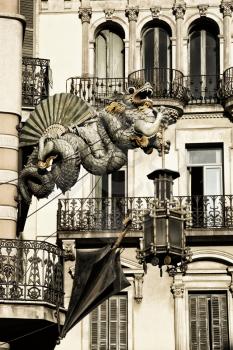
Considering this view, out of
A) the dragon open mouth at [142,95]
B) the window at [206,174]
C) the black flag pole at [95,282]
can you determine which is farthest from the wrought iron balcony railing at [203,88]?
the dragon open mouth at [142,95]

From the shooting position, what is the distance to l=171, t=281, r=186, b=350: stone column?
115 feet

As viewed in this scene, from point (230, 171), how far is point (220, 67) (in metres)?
2.79

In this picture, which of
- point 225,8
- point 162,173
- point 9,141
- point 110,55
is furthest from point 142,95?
point 110,55

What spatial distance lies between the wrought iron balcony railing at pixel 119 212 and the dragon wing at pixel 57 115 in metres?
18.1

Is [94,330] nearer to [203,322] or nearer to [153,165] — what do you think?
[203,322]

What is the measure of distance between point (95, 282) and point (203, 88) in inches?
806

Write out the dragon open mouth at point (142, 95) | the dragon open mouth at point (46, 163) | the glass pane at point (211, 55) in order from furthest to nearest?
the glass pane at point (211, 55), the dragon open mouth at point (46, 163), the dragon open mouth at point (142, 95)

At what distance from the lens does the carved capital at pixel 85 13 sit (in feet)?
121

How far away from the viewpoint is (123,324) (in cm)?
3541

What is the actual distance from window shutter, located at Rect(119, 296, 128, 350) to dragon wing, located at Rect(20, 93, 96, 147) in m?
18.8

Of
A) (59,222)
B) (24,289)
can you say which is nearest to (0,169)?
(24,289)

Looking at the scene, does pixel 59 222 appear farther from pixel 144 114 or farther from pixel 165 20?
pixel 144 114

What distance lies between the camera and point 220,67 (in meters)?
36.7

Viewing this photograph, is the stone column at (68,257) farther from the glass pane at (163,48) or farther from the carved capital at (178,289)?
the glass pane at (163,48)
